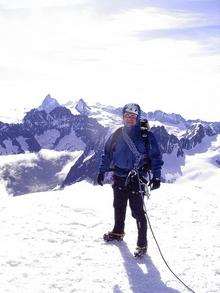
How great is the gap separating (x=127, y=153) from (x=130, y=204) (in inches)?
54.2

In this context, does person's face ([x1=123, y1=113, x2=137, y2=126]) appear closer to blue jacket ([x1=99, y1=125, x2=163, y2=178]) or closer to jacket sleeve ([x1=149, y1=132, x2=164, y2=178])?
blue jacket ([x1=99, y1=125, x2=163, y2=178])

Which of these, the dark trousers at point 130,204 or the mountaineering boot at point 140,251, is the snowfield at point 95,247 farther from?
the dark trousers at point 130,204

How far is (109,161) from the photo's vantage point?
42.9 feet

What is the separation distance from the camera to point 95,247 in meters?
12.8

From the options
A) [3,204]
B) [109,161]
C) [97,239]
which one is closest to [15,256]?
[97,239]

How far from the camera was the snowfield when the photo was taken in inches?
408

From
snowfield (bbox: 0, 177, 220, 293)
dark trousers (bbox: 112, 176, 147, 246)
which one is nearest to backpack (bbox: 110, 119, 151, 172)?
dark trousers (bbox: 112, 176, 147, 246)

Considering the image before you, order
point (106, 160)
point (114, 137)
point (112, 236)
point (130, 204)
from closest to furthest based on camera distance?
point (130, 204)
point (114, 137)
point (106, 160)
point (112, 236)

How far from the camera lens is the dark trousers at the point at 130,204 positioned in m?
12.5

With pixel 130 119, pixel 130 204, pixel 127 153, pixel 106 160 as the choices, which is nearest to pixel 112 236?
pixel 130 204

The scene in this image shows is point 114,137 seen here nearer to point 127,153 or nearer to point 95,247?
point 127,153

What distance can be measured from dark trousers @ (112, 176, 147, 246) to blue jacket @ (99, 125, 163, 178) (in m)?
0.36

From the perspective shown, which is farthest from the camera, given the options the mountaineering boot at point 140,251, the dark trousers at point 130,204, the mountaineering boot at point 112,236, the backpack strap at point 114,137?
the mountaineering boot at point 112,236

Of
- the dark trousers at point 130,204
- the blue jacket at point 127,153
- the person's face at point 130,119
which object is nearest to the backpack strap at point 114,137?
the blue jacket at point 127,153
